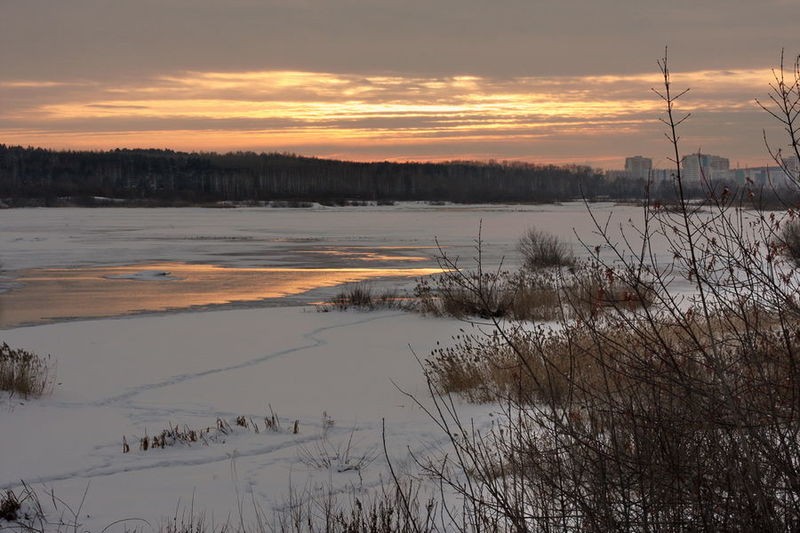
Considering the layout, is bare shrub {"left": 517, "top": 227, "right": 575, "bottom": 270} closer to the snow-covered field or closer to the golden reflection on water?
the golden reflection on water

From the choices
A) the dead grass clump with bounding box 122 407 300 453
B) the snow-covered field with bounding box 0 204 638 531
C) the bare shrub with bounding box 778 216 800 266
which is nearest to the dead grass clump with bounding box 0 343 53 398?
the snow-covered field with bounding box 0 204 638 531

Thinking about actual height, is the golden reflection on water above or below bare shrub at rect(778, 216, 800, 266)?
below

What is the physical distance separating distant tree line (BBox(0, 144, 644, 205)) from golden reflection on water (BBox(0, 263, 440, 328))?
338 ft

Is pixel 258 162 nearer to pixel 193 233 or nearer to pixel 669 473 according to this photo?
pixel 193 233

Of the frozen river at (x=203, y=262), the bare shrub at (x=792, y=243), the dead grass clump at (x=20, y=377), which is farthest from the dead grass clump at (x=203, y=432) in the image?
the frozen river at (x=203, y=262)

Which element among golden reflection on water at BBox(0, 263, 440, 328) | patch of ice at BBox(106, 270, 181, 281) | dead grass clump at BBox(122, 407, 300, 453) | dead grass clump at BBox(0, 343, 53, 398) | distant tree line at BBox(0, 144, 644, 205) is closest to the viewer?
dead grass clump at BBox(122, 407, 300, 453)

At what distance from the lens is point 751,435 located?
2752mm

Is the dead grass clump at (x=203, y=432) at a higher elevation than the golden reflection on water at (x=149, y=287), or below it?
higher

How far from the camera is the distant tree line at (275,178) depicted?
139 m

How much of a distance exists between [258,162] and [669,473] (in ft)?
573

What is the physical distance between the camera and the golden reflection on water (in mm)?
16516

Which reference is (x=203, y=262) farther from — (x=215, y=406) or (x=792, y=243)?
(x=215, y=406)

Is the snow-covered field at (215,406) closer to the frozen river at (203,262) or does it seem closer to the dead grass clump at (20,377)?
the dead grass clump at (20,377)

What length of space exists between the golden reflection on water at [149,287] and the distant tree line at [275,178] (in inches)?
4051
